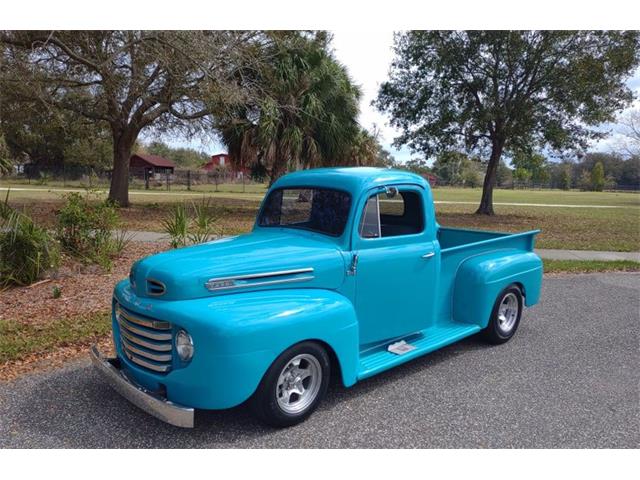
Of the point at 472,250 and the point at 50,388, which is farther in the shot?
the point at 472,250

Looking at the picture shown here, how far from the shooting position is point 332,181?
4.20 m

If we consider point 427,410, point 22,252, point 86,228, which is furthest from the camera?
point 86,228

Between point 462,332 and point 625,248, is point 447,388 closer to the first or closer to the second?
point 462,332

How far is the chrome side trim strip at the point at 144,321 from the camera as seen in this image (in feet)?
10.3

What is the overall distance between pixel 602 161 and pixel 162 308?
353 feet

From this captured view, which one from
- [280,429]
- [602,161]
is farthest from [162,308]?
[602,161]

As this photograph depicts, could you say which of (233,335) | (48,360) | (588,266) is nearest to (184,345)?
(233,335)

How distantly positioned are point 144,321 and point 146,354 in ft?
0.76

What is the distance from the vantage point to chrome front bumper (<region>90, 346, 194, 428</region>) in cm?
292

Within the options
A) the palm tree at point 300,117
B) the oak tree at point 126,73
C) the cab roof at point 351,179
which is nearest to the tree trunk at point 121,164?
the oak tree at point 126,73

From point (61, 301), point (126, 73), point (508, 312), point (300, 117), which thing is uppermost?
point (126, 73)

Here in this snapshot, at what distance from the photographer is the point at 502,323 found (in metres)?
5.38

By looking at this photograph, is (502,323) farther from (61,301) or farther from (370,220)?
(61,301)

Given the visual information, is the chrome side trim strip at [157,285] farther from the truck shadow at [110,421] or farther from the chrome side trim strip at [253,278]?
the truck shadow at [110,421]
